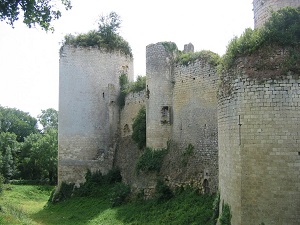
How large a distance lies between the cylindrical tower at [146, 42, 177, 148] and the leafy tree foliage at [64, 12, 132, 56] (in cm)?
674

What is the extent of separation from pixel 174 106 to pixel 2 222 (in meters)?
9.41

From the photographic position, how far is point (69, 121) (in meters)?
24.1

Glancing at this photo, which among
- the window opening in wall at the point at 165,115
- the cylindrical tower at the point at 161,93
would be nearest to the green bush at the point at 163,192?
the cylindrical tower at the point at 161,93

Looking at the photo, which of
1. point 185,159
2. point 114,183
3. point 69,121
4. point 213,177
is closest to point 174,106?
point 185,159

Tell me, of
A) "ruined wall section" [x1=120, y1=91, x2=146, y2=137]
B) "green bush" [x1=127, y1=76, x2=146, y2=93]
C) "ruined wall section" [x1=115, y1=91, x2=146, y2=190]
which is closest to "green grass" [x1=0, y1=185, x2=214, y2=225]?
"ruined wall section" [x1=115, y1=91, x2=146, y2=190]

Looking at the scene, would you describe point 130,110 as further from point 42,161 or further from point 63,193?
point 42,161

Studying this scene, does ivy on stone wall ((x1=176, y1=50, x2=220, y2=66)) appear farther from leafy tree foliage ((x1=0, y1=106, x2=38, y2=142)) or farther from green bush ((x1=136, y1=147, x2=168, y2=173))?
leafy tree foliage ((x1=0, y1=106, x2=38, y2=142))

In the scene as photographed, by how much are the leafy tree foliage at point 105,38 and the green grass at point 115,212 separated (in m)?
9.57

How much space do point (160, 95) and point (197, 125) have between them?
297 cm

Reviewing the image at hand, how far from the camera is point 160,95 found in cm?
1889

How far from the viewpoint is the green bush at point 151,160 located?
60.5 feet

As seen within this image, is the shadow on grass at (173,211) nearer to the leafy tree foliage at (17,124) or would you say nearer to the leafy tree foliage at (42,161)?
the leafy tree foliage at (42,161)

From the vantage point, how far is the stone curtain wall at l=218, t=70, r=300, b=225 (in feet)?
28.8

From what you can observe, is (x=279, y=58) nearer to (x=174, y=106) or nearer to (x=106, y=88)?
(x=174, y=106)
